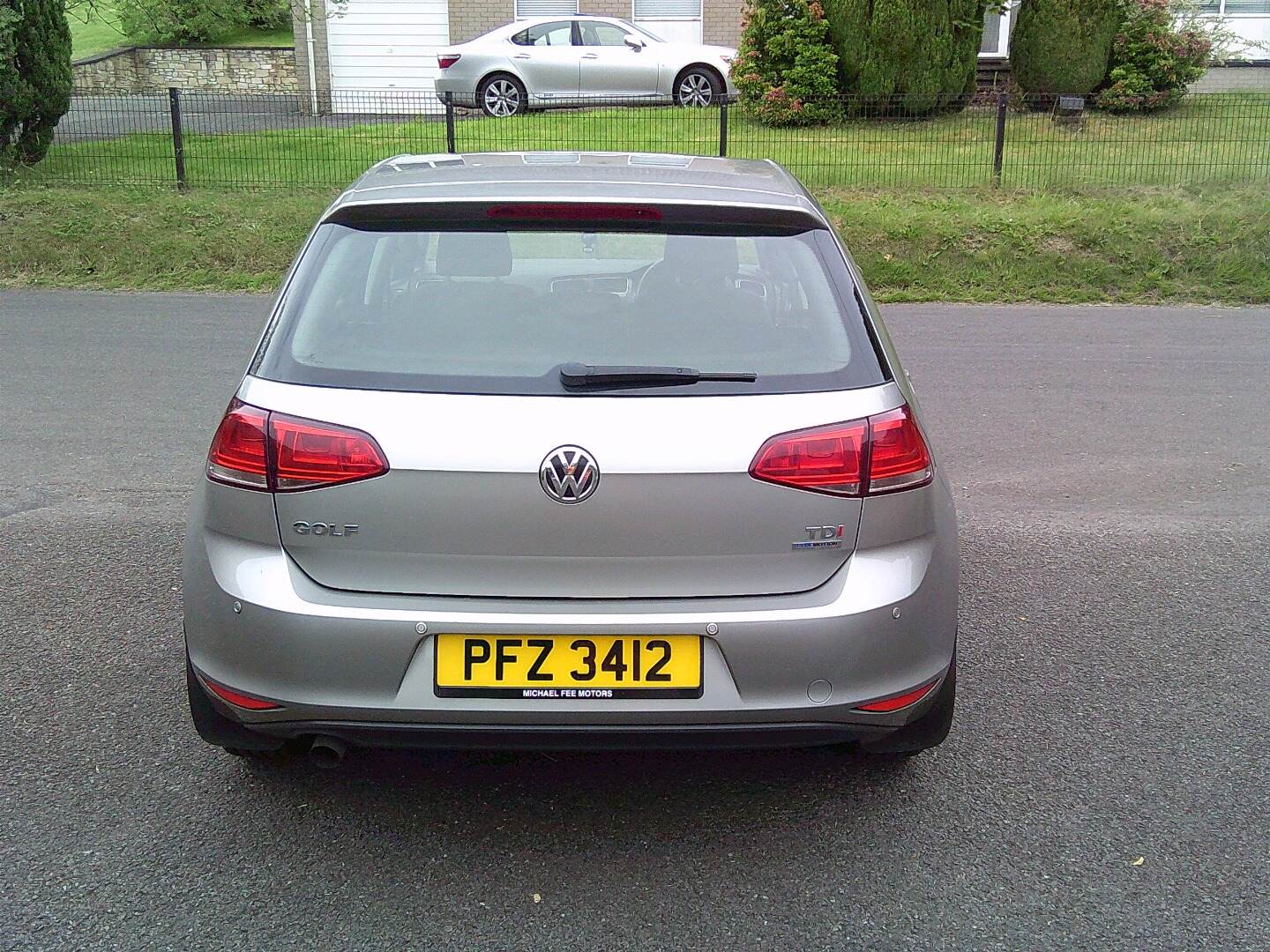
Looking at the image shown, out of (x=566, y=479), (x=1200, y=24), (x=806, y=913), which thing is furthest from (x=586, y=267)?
(x=1200, y=24)

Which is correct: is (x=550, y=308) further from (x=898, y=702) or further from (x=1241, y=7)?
(x=1241, y=7)

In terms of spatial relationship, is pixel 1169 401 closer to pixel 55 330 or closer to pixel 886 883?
pixel 886 883

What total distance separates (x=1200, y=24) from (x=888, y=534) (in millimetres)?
19045

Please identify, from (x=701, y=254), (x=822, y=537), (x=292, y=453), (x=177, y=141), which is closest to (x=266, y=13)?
(x=177, y=141)

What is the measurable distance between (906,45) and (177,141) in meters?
8.92

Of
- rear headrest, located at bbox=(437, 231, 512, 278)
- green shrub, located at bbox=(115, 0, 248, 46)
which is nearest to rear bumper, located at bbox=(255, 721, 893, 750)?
rear headrest, located at bbox=(437, 231, 512, 278)

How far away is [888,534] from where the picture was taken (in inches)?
118

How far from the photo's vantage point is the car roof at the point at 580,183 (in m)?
3.28

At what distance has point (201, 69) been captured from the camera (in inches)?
1272

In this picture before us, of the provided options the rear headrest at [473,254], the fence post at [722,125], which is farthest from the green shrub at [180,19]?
the rear headrest at [473,254]

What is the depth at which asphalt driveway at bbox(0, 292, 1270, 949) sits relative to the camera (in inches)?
113

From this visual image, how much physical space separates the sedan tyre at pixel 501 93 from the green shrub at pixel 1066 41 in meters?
7.08

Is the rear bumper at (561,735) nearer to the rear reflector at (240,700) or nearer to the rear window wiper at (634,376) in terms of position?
→ the rear reflector at (240,700)

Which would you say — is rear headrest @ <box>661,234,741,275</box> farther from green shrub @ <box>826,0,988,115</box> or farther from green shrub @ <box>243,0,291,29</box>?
green shrub @ <box>243,0,291,29</box>
